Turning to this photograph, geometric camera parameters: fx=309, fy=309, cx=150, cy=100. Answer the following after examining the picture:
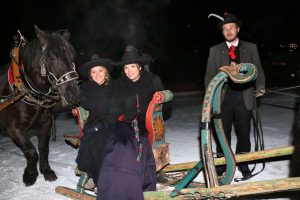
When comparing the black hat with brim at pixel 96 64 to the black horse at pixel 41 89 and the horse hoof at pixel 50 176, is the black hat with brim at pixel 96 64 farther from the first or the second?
the horse hoof at pixel 50 176

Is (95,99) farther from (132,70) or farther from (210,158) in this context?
(210,158)

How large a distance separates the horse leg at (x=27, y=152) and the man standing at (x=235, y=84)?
7.85ft

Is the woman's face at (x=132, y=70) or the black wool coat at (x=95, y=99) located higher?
the woman's face at (x=132, y=70)

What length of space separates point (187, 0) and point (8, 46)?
43.5ft

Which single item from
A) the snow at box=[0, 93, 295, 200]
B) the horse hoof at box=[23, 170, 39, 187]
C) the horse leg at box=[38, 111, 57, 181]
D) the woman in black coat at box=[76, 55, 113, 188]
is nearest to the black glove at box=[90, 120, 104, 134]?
the woman in black coat at box=[76, 55, 113, 188]

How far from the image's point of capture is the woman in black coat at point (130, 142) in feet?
8.73

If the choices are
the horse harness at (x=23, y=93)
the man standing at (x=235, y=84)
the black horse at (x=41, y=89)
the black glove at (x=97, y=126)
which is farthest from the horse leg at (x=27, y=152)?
the man standing at (x=235, y=84)

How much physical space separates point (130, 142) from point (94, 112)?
2.13 ft

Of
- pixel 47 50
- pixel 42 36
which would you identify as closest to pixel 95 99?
pixel 47 50

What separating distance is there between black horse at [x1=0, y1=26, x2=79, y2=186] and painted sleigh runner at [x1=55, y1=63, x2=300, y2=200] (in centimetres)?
40

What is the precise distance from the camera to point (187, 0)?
2366 cm

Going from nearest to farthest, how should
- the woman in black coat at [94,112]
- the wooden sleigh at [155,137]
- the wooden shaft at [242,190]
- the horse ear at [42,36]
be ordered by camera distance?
the wooden shaft at [242,190] → the woman in black coat at [94,112] → the wooden sleigh at [155,137] → the horse ear at [42,36]

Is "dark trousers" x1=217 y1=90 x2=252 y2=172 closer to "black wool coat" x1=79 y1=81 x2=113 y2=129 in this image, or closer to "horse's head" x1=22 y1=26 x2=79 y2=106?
"black wool coat" x1=79 y1=81 x2=113 y2=129

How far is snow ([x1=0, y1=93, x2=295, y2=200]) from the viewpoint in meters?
3.83
